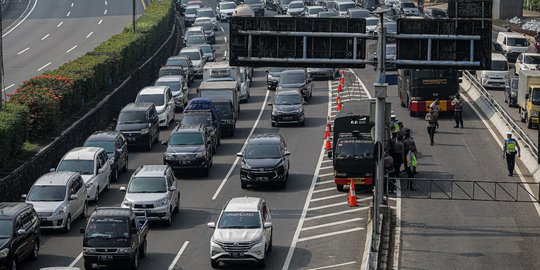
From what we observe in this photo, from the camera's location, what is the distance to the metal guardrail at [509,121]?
50062 millimetres

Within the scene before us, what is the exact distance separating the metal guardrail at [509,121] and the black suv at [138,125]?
53.6ft

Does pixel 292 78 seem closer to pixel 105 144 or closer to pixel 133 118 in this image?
pixel 133 118

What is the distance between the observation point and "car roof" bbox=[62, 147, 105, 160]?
148 feet

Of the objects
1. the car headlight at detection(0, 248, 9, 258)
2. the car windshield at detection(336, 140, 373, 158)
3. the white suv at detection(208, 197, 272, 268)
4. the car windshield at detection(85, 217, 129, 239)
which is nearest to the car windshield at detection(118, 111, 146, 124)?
the car windshield at detection(336, 140, 373, 158)

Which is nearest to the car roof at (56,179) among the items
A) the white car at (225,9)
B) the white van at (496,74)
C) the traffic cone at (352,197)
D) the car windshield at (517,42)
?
the traffic cone at (352,197)

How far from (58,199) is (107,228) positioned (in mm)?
5557

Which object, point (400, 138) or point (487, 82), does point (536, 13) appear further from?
point (400, 138)

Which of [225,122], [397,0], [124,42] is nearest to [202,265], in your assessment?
[225,122]

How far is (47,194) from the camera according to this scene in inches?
1578

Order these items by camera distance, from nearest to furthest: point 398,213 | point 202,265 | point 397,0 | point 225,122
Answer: point 202,265 → point 398,213 → point 225,122 → point 397,0

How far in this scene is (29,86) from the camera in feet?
174

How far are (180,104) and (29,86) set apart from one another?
12878mm

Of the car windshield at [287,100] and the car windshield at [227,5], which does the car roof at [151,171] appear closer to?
the car windshield at [287,100]

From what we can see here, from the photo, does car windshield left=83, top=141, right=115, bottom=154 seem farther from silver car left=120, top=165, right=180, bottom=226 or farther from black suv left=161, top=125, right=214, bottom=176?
silver car left=120, top=165, right=180, bottom=226
